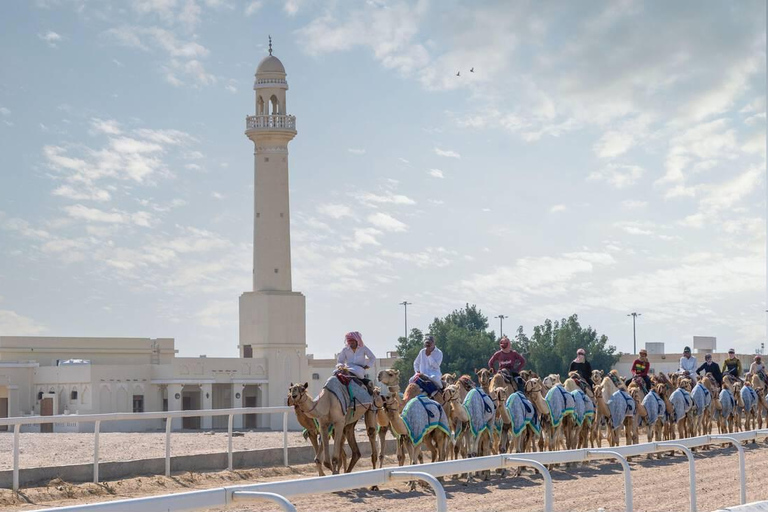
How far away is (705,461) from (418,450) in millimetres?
6778

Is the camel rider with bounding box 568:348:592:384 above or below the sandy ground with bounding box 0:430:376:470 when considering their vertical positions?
above

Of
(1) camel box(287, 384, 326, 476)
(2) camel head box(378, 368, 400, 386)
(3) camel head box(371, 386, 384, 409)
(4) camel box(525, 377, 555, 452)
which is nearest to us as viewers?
(1) camel box(287, 384, 326, 476)

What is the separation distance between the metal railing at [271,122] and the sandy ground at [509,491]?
1689 inches

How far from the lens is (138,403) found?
5984 cm

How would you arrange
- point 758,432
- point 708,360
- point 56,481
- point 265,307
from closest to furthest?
point 758,432, point 56,481, point 708,360, point 265,307

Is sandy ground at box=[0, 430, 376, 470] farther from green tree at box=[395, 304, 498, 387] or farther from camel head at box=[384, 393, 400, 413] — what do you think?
green tree at box=[395, 304, 498, 387]

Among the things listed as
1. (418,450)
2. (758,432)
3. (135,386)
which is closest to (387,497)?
(418,450)

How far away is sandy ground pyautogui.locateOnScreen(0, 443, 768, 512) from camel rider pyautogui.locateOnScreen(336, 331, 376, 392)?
186 cm

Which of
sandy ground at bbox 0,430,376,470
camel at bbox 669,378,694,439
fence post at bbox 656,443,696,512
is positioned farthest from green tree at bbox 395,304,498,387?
fence post at bbox 656,443,696,512

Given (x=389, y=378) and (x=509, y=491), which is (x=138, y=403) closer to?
(x=389, y=378)

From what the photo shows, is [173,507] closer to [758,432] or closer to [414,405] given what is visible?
[758,432]

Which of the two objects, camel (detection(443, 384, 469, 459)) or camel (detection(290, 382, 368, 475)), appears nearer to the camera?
camel (detection(290, 382, 368, 475))

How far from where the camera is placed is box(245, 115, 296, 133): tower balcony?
6256 centimetres

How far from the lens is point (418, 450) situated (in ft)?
57.1
